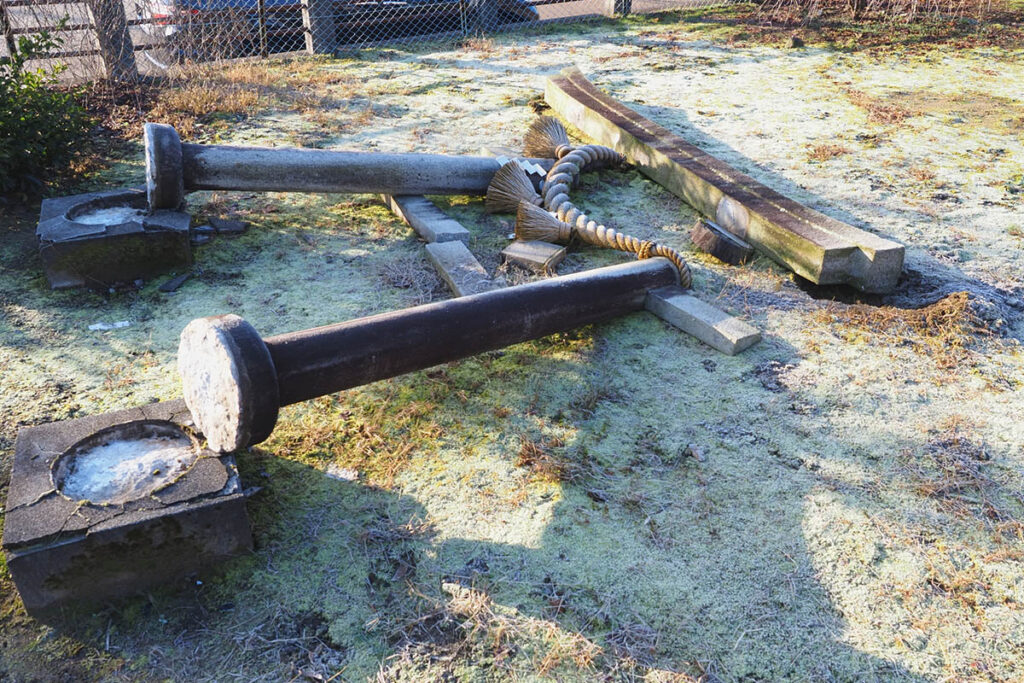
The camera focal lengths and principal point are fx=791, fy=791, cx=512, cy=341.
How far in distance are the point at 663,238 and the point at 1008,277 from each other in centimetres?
203

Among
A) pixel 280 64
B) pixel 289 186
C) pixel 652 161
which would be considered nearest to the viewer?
pixel 289 186

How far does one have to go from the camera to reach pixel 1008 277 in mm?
4625

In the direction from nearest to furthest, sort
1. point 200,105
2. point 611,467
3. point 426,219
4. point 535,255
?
1. point 611,467
2. point 535,255
3. point 426,219
4. point 200,105

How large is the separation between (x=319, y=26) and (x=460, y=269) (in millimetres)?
6233

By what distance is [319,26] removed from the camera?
941 cm

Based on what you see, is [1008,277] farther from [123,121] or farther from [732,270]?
[123,121]

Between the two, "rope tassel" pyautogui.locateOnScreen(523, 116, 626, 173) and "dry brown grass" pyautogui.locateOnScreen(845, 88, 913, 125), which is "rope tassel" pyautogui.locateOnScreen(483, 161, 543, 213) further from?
"dry brown grass" pyautogui.locateOnScreen(845, 88, 913, 125)

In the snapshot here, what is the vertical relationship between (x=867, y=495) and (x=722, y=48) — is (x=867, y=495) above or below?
below

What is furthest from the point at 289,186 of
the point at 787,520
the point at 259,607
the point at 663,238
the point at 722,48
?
the point at 722,48

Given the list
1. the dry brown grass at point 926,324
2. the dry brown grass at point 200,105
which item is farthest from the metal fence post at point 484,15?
the dry brown grass at point 926,324

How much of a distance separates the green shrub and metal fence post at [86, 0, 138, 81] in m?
2.19

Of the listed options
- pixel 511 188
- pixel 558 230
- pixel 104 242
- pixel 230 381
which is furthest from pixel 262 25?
pixel 230 381

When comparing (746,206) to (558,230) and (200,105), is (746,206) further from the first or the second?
(200,105)

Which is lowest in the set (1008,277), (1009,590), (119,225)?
A: (1009,590)
